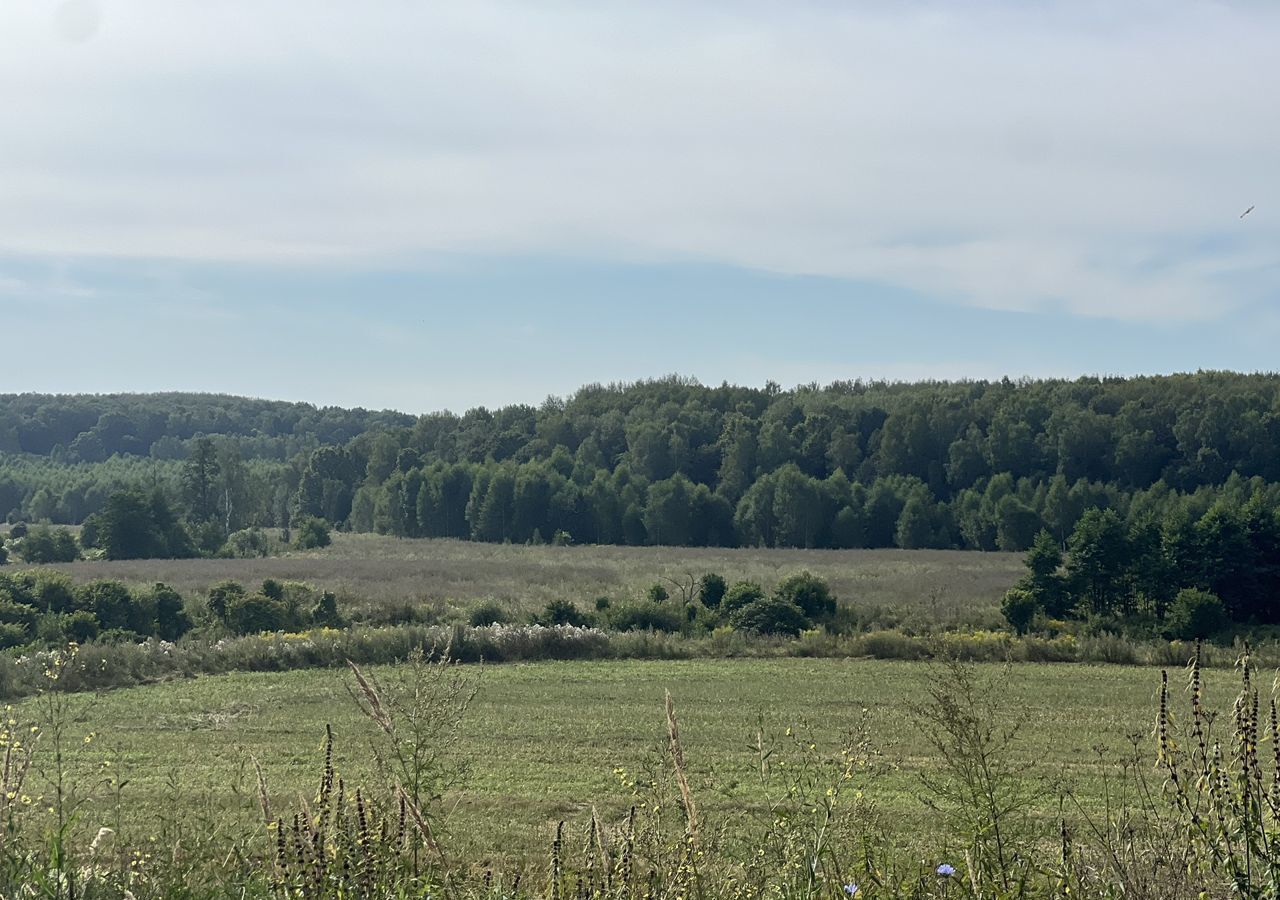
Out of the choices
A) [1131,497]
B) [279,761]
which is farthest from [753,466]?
[279,761]

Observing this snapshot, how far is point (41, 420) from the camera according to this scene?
177250 mm

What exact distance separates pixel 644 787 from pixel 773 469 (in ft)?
309

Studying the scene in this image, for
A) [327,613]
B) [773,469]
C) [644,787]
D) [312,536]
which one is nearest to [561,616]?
[327,613]

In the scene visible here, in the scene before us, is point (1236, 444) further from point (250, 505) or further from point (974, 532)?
point (250, 505)

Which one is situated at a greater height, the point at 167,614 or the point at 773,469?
the point at 773,469

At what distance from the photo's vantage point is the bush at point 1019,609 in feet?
125

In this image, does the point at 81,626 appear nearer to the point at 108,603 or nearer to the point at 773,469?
the point at 108,603

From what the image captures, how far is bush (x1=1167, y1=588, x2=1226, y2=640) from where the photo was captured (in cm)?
3634

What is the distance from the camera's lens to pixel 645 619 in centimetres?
3778

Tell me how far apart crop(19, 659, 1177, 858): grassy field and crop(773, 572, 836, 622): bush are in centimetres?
642

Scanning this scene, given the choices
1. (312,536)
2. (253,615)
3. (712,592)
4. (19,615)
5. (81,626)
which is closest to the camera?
(19,615)

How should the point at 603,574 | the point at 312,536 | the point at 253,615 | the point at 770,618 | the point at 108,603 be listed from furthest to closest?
the point at 312,536 < the point at 603,574 < the point at 770,618 < the point at 253,615 < the point at 108,603

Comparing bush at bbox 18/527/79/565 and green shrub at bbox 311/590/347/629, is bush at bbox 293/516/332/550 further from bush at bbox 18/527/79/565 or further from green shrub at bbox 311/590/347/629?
green shrub at bbox 311/590/347/629

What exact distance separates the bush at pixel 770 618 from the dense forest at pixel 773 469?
38113 mm
